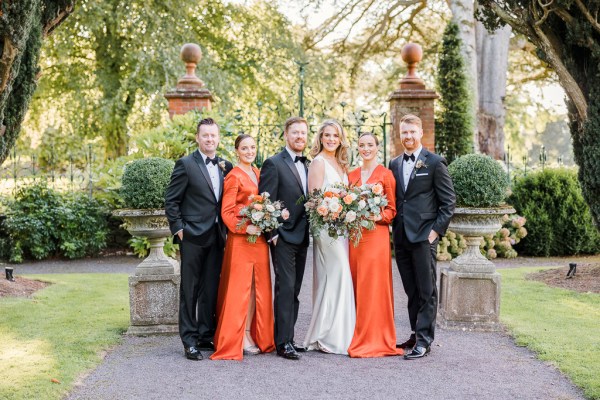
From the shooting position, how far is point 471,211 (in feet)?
19.6

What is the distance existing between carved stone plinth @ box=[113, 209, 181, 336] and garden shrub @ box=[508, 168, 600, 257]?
25.8 feet

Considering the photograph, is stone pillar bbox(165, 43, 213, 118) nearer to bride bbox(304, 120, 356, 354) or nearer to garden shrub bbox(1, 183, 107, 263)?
garden shrub bbox(1, 183, 107, 263)

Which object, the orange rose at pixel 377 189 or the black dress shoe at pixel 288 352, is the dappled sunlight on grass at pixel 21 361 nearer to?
the black dress shoe at pixel 288 352

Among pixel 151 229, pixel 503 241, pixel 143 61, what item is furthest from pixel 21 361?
pixel 143 61

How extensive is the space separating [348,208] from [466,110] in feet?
30.4

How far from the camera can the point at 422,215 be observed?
5180mm

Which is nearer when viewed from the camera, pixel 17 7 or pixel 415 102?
pixel 17 7

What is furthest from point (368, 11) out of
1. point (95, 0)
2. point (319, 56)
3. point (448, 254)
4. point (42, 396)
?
point (42, 396)

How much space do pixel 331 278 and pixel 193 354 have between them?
126 cm

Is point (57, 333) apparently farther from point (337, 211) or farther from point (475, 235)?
point (475, 235)

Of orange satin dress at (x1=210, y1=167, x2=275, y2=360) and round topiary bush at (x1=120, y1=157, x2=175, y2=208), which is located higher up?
round topiary bush at (x1=120, y1=157, x2=175, y2=208)

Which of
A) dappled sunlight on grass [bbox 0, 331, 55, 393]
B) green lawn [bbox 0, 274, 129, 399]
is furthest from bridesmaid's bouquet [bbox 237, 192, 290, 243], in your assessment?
dappled sunlight on grass [bbox 0, 331, 55, 393]

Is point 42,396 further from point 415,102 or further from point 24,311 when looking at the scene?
point 415,102

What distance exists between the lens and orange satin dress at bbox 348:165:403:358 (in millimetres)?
5195
